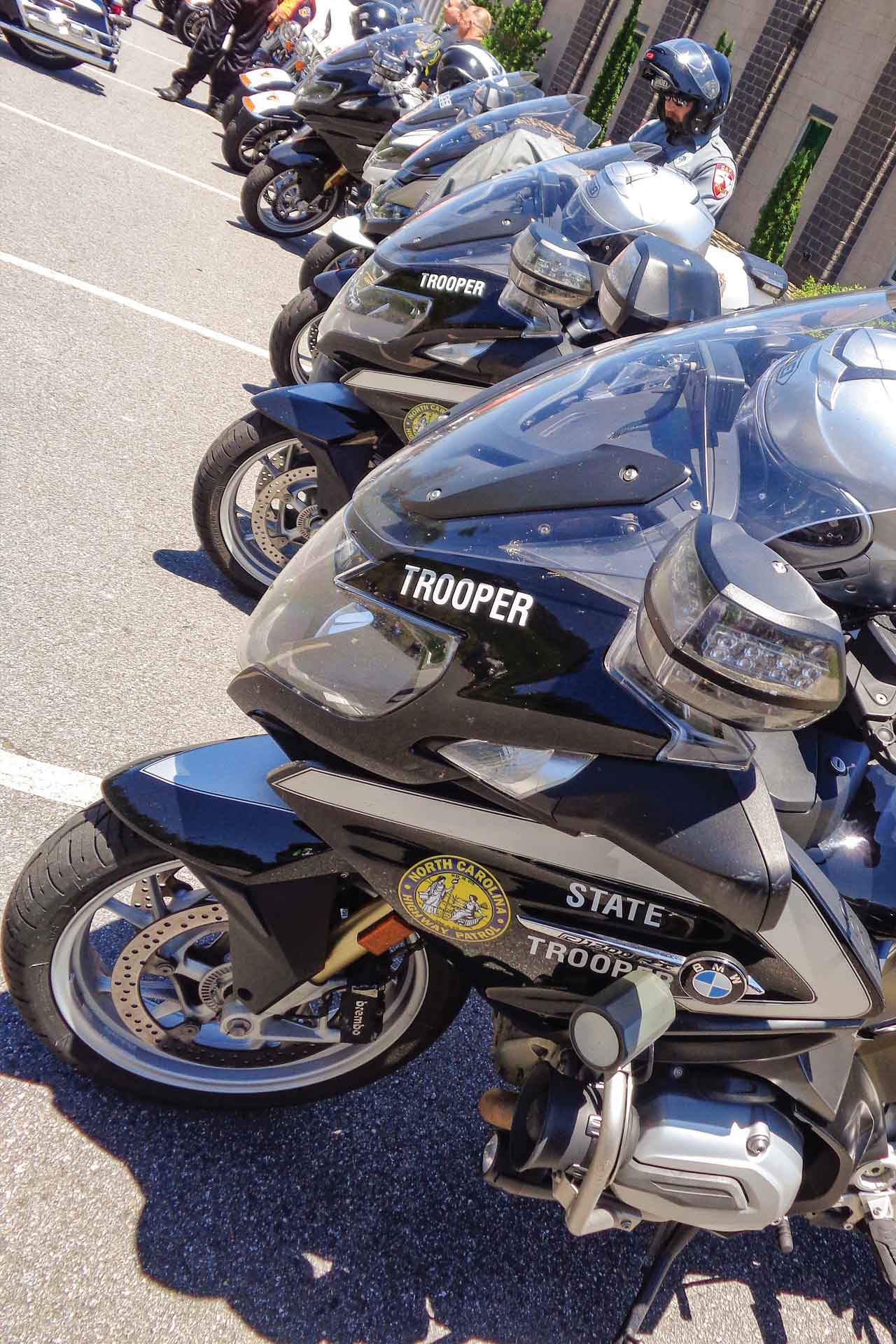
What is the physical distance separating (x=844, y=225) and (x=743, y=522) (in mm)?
18802

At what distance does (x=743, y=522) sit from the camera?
1.68 metres

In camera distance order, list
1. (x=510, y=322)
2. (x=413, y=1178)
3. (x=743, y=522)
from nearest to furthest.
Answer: (x=743, y=522) < (x=413, y=1178) < (x=510, y=322)

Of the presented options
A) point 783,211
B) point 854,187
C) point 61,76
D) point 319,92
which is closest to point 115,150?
point 319,92

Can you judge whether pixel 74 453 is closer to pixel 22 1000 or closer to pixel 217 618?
pixel 217 618

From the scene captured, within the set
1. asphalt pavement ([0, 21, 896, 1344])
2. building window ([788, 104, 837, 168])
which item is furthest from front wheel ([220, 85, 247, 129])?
building window ([788, 104, 837, 168])

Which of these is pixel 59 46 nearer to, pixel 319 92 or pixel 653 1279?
pixel 319 92

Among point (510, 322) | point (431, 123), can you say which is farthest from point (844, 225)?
point (510, 322)

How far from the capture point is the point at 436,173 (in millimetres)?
5402

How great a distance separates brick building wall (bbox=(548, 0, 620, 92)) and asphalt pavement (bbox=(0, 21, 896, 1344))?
27.1 metres

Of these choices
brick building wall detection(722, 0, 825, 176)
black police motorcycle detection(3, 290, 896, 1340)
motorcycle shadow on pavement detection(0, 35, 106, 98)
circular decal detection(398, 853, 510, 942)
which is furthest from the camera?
brick building wall detection(722, 0, 825, 176)

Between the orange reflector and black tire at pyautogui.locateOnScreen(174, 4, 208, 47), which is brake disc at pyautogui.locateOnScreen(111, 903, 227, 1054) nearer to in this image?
the orange reflector

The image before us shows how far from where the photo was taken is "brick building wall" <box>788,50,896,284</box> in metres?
17.9

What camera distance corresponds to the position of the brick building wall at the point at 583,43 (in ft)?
89.7

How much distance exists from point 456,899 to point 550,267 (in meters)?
1.62
